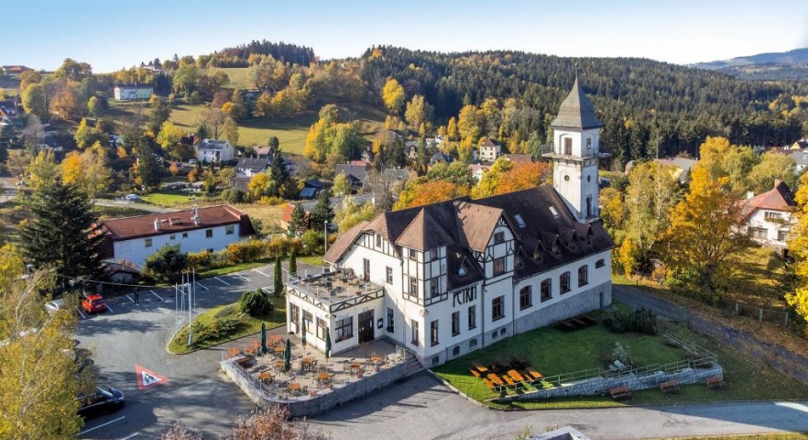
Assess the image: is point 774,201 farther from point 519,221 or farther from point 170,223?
point 170,223

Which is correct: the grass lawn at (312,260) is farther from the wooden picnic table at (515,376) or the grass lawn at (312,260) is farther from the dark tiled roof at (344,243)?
the wooden picnic table at (515,376)

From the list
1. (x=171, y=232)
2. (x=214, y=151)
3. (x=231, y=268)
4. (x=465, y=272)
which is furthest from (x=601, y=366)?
(x=214, y=151)

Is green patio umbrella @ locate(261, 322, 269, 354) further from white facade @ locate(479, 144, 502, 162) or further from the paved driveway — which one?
white facade @ locate(479, 144, 502, 162)

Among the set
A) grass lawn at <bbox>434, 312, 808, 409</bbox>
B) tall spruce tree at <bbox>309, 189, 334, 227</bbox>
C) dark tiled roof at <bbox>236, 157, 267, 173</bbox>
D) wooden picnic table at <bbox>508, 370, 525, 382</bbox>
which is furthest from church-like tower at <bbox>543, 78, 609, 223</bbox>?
dark tiled roof at <bbox>236, 157, 267, 173</bbox>

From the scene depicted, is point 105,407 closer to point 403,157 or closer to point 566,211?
point 566,211

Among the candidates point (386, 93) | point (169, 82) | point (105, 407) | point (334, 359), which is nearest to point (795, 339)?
point (334, 359)
